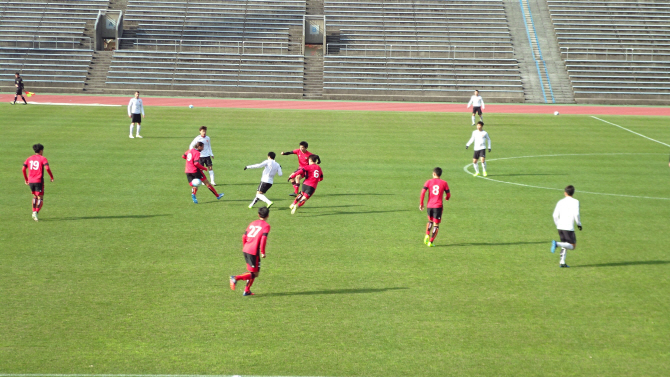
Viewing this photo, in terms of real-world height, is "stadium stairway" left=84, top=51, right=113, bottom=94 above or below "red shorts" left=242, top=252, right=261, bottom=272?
above

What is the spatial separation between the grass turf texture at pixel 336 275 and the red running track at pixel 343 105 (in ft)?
54.2

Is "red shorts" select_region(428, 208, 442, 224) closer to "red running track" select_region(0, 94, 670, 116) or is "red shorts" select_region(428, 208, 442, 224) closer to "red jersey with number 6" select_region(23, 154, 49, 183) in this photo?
"red jersey with number 6" select_region(23, 154, 49, 183)

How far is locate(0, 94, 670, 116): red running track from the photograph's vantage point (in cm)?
4162

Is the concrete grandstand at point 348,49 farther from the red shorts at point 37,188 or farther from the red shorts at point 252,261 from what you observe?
the red shorts at point 252,261

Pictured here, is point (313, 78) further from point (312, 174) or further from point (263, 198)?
point (263, 198)

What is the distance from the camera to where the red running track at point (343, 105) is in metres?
41.6

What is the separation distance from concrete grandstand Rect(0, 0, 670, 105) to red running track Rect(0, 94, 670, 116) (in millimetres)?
2403

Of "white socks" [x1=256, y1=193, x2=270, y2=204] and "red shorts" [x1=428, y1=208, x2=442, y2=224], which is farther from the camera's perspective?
"white socks" [x1=256, y1=193, x2=270, y2=204]

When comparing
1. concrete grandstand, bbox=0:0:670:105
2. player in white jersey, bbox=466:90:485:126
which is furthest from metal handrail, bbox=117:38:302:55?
player in white jersey, bbox=466:90:485:126

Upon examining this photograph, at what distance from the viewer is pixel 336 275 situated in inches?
498

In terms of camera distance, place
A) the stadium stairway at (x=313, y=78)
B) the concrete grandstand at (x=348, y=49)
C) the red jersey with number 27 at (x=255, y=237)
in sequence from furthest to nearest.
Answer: the concrete grandstand at (x=348, y=49) < the stadium stairway at (x=313, y=78) < the red jersey with number 27 at (x=255, y=237)

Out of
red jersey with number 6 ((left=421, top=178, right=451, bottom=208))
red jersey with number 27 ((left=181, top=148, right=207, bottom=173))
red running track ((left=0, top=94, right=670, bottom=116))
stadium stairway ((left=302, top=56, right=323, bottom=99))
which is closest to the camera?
red jersey with number 6 ((left=421, top=178, right=451, bottom=208))

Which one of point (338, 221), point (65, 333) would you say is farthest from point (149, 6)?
point (65, 333)

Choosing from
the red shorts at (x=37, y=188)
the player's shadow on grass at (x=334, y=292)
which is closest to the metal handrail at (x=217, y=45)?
the red shorts at (x=37, y=188)
